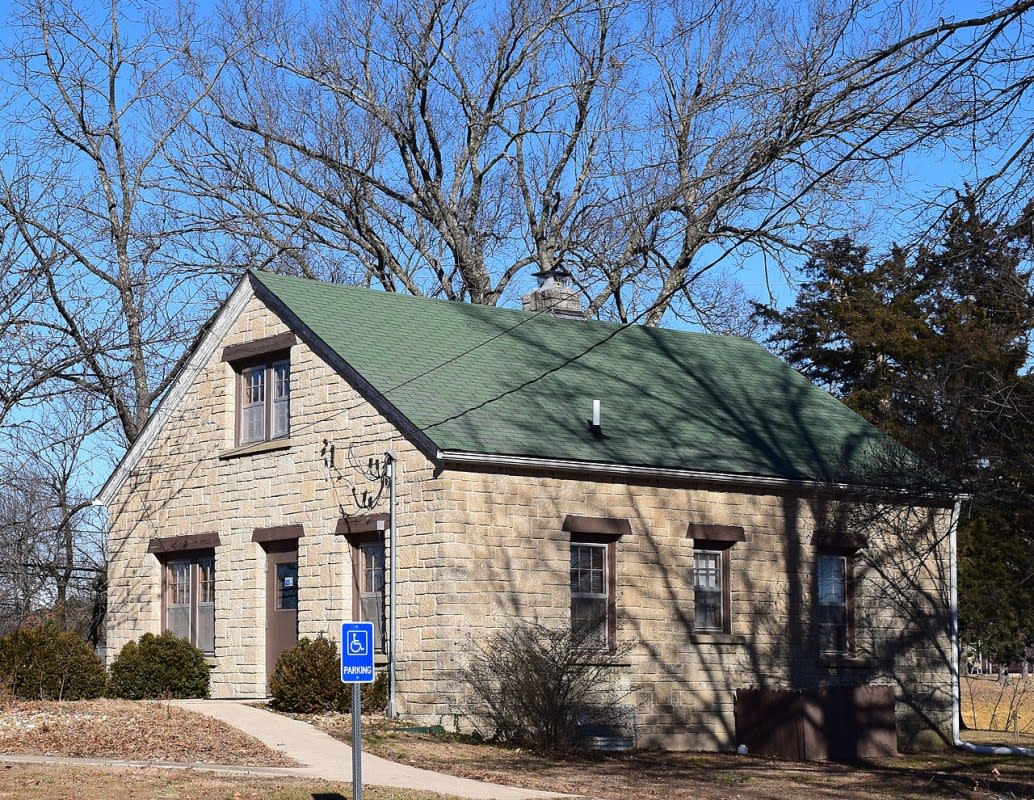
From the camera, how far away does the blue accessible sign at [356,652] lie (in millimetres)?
11586

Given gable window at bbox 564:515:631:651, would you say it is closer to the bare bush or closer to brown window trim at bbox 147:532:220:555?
the bare bush

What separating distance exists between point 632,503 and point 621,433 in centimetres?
134

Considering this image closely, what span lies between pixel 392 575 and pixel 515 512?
1983mm

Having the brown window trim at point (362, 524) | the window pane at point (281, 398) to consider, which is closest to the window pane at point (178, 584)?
the window pane at point (281, 398)

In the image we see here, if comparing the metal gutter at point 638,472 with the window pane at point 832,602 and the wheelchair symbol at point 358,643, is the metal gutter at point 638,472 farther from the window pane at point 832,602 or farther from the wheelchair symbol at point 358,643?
the wheelchair symbol at point 358,643

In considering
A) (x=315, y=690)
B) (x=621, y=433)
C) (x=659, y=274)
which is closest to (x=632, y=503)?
(x=621, y=433)

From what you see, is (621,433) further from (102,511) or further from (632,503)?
(102,511)

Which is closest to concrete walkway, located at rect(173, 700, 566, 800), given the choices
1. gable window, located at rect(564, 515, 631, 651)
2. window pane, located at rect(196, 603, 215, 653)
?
window pane, located at rect(196, 603, 215, 653)

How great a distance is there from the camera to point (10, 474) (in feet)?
97.8

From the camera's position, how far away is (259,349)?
24625mm

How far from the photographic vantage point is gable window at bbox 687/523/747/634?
23.3 meters

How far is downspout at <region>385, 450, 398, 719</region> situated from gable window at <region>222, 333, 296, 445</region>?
3113 mm

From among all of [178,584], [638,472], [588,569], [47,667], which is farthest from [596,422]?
[47,667]

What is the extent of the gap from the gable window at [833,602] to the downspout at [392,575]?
302 inches
